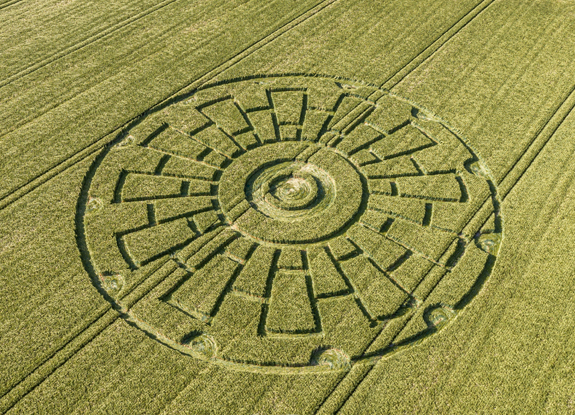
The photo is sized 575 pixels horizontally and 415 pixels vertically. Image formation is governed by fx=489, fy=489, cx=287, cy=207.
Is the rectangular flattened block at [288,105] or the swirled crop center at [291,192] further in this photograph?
the rectangular flattened block at [288,105]

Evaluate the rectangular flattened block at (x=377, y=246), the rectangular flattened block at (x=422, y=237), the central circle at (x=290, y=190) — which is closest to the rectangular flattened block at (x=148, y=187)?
the central circle at (x=290, y=190)

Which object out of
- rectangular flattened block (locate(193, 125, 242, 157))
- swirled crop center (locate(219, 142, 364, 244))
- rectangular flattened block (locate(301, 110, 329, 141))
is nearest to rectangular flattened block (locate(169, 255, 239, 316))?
swirled crop center (locate(219, 142, 364, 244))

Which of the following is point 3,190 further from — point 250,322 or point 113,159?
point 250,322

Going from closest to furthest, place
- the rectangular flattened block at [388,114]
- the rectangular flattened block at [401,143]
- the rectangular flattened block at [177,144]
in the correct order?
the rectangular flattened block at [177,144] < the rectangular flattened block at [401,143] < the rectangular flattened block at [388,114]

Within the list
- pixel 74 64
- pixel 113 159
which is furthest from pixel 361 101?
pixel 74 64

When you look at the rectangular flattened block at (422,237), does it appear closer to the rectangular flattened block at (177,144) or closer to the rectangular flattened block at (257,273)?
the rectangular flattened block at (257,273)

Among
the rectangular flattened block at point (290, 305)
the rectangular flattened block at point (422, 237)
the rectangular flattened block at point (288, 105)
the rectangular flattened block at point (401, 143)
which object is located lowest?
the rectangular flattened block at point (422, 237)

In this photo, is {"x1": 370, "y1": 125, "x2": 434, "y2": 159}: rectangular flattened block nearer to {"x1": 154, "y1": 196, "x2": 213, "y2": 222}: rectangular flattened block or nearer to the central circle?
the central circle
